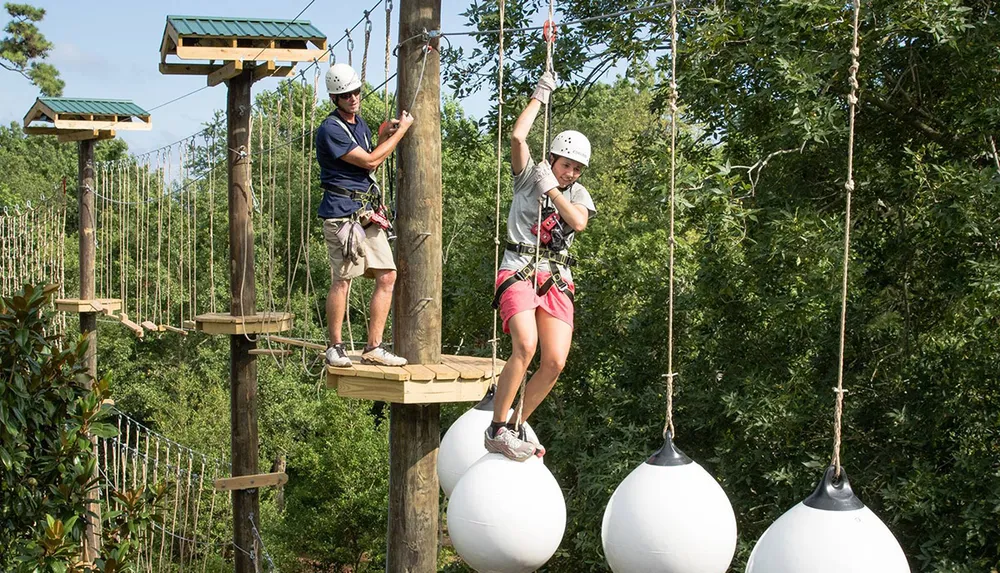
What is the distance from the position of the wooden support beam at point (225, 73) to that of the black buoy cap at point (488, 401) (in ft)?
13.0

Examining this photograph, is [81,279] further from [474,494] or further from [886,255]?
[474,494]

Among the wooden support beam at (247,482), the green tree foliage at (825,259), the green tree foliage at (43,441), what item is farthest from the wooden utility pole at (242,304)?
the green tree foliage at (43,441)

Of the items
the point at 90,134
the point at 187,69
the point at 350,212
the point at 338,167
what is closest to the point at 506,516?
the point at 350,212

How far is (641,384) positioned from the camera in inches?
348

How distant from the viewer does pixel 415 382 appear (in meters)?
3.89

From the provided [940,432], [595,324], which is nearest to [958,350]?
[940,432]

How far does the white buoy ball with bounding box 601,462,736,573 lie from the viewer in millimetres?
2520

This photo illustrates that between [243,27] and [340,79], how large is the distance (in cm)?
305

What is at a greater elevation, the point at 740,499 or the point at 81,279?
the point at 81,279

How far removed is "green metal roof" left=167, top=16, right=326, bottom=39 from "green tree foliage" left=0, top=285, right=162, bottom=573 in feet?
10.4

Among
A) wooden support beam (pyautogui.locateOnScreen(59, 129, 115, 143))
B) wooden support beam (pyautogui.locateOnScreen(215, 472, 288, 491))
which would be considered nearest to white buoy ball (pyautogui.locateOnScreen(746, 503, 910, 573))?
wooden support beam (pyautogui.locateOnScreen(215, 472, 288, 491))

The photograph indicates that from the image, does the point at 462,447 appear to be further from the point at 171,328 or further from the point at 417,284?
the point at 171,328

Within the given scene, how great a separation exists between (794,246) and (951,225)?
81cm

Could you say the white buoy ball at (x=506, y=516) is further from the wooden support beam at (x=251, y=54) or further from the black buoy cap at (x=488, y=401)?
the wooden support beam at (x=251, y=54)
